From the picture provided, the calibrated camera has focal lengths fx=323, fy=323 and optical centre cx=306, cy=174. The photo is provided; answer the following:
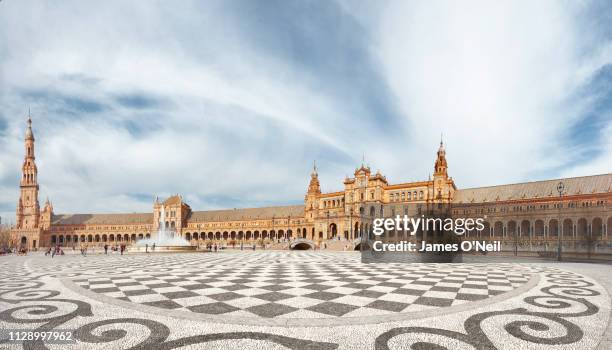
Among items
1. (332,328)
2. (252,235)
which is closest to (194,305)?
(332,328)

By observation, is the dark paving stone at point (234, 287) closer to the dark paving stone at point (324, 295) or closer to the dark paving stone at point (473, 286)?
the dark paving stone at point (324, 295)

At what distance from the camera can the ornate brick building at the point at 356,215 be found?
6284cm

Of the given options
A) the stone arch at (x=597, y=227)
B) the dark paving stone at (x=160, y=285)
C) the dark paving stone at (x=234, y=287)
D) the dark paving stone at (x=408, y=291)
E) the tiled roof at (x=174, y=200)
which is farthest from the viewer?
the tiled roof at (x=174, y=200)

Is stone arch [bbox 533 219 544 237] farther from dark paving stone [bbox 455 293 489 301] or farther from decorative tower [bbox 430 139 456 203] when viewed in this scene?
dark paving stone [bbox 455 293 489 301]

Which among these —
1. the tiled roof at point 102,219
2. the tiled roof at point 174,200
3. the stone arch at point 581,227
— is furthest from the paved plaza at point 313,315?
the tiled roof at point 102,219

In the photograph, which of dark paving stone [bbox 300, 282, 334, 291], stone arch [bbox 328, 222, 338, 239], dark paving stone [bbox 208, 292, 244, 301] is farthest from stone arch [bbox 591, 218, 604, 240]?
dark paving stone [bbox 208, 292, 244, 301]

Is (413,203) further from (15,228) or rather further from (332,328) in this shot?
(15,228)

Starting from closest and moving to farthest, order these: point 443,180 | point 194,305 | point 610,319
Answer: point 610,319
point 194,305
point 443,180

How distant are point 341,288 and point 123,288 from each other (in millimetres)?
6319

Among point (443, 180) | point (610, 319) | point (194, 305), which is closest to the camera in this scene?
point (610, 319)

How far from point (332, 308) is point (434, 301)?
2.56m

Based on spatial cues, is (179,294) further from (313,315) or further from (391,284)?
(391,284)

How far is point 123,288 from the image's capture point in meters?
9.35

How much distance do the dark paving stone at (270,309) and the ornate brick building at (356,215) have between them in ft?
83.7
